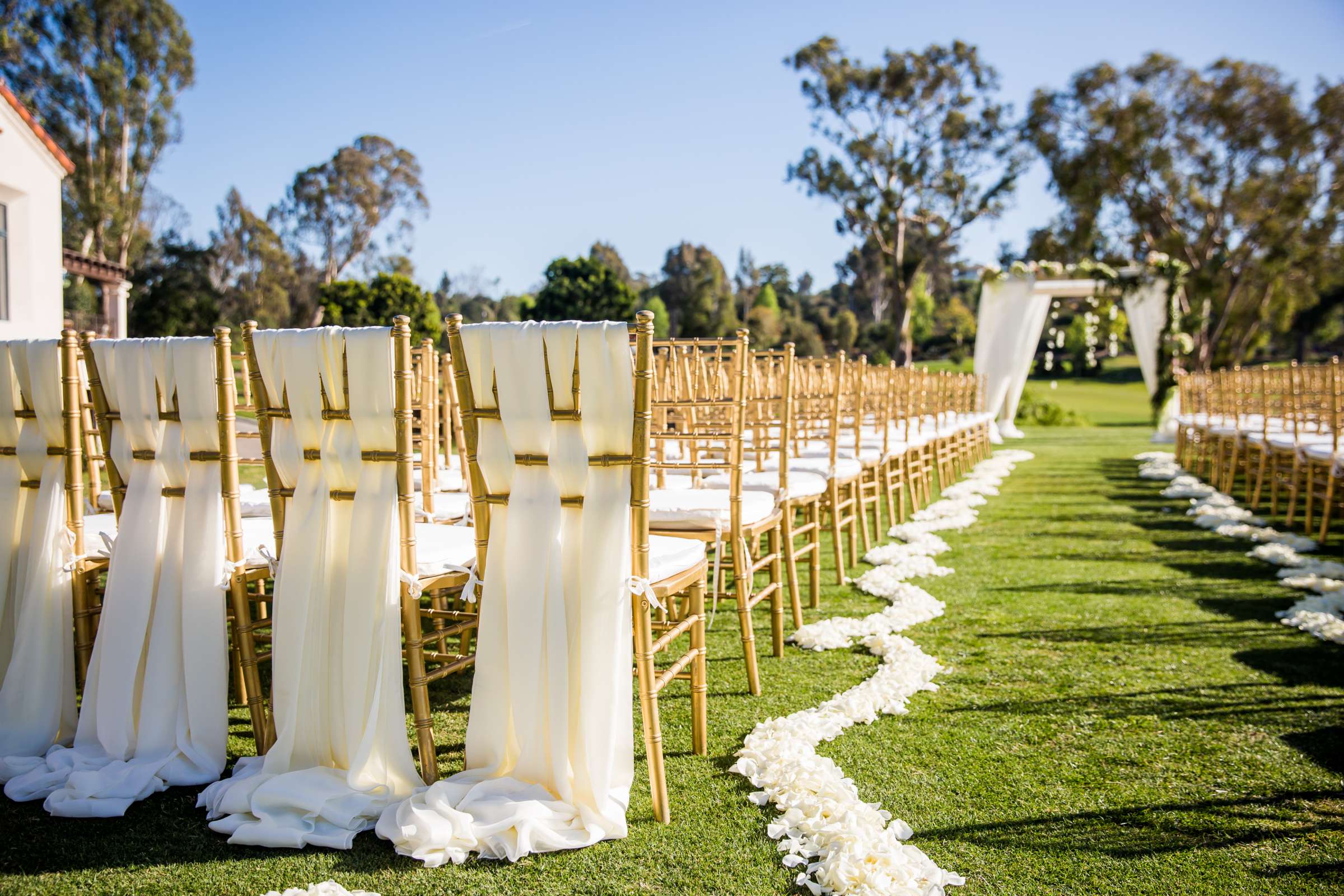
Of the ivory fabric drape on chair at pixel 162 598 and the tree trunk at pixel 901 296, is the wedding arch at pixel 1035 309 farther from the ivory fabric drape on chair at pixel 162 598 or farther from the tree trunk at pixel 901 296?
the ivory fabric drape on chair at pixel 162 598

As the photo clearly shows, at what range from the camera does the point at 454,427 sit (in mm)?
5531

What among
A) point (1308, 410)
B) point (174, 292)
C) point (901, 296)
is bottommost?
point (1308, 410)

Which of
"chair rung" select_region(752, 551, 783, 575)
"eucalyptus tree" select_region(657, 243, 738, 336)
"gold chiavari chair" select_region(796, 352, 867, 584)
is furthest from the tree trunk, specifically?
"chair rung" select_region(752, 551, 783, 575)

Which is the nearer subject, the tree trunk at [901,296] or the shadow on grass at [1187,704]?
the shadow on grass at [1187,704]

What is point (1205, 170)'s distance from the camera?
20531 mm

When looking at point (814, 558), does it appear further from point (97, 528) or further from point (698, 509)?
point (97, 528)

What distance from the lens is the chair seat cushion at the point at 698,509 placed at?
9.54ft

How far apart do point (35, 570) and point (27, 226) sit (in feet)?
30.9

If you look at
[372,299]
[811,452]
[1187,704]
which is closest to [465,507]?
[1187,704]

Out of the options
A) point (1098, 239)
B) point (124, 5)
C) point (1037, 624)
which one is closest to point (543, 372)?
point (1037, 624)

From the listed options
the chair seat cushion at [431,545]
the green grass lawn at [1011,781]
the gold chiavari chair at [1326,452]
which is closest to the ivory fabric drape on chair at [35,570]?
the green grass lawn at [1011,781]

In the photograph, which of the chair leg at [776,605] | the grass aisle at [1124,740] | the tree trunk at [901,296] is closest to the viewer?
the grass aisle at [1124,740]

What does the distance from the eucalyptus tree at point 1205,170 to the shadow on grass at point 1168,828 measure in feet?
62.6

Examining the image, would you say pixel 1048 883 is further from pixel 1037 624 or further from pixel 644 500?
pixel 1037 624
